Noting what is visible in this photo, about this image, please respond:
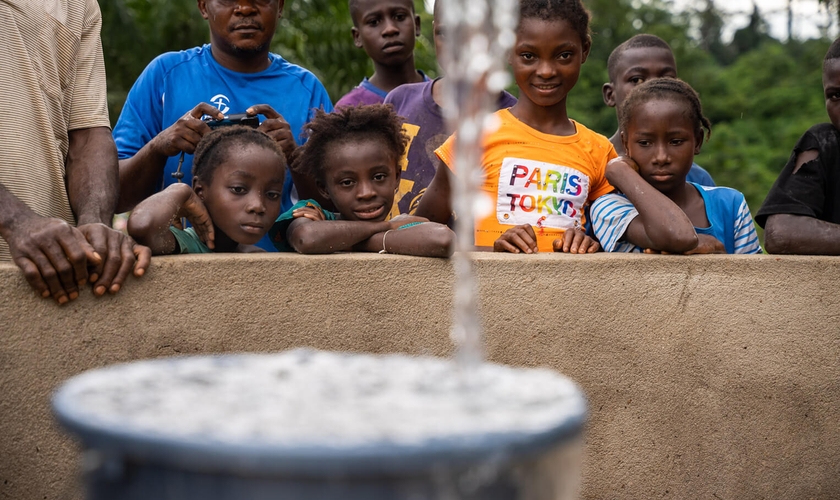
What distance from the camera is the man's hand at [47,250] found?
7.76 feet

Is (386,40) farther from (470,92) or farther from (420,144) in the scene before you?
(470,92)

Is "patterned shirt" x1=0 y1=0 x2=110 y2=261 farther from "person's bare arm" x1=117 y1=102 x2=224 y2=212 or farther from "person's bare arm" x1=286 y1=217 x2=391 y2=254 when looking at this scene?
"person's bare arm" x1=286 y1=217 x2=391 y2=254

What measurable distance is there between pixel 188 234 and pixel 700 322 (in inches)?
68.9

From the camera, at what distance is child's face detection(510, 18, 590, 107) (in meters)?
3.34

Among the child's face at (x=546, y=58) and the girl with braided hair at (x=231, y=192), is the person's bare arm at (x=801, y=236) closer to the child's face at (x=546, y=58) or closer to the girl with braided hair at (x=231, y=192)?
the child's face at (x=546, y=58)

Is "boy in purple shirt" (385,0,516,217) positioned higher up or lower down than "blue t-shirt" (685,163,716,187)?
higher up

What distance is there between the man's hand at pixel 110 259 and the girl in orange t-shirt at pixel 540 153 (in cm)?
119

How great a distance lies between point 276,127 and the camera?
3.22 m

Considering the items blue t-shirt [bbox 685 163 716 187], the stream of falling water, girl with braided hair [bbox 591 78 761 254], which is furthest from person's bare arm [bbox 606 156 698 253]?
the stream of falling water

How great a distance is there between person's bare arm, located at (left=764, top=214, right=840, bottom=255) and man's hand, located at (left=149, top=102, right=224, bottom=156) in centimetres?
208

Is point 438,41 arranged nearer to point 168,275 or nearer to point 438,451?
point 168,275

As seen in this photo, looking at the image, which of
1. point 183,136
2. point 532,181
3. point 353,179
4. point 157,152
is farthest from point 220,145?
point 532,181

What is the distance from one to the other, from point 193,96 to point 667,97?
6.03 ft

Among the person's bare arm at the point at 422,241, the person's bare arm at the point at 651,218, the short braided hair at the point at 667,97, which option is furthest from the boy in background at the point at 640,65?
the person's bare arm at the point at 422,241
